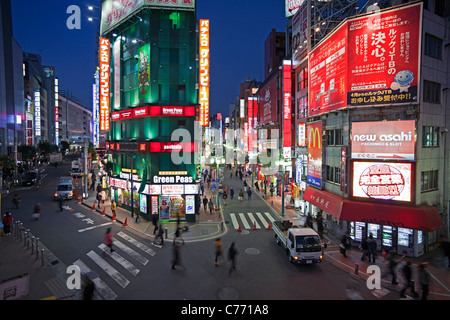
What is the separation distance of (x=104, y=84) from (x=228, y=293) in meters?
27.0

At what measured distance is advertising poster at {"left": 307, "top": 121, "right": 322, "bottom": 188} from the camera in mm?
23875

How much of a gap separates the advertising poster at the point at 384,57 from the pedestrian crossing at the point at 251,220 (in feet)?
41.0

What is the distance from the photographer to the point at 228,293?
499 inches

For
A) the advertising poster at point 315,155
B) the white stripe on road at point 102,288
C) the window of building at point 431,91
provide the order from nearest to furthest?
the white stripe on road at point 102,288 → the window of building at point 431,91 → the advertising poster at point 315,155

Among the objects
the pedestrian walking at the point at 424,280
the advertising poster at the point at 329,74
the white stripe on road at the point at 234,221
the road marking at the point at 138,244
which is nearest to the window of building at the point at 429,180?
the advertising poster at the point at 329,74

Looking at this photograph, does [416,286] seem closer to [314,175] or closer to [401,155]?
[401,155]

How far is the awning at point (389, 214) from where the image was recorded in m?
16.3

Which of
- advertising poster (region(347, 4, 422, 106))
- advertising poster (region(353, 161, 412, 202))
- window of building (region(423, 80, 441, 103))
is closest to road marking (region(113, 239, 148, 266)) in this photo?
advertising poster (region(353, 161, 412, 202))

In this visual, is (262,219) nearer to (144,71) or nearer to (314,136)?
(314,136)

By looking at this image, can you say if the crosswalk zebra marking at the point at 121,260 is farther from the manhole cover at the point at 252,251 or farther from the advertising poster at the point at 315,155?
the advertising poster at the point at 315,155

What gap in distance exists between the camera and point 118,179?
98.2 ft

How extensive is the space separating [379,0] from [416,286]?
20524 millimetres
